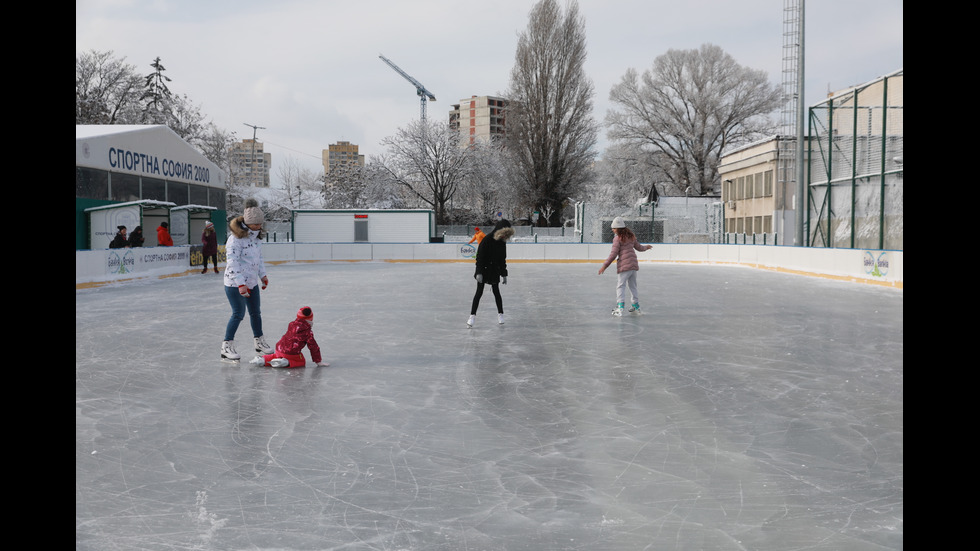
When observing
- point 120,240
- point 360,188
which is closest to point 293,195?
point 360,188

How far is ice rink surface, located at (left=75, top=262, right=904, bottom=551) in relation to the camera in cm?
324

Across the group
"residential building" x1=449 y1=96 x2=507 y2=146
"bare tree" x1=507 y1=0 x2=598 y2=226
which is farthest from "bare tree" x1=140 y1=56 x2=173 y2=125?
"residential building" x1=449 y1=96 x2=507 y2=146

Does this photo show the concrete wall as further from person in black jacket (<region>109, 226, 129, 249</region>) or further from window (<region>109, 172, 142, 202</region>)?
window (<region>109, 172, 142, 202</region>)

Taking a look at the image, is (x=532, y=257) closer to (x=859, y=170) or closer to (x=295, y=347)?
(x=859, y=170)

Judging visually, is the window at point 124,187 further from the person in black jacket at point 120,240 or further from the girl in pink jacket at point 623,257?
the girl in pink jacket at point 623,257

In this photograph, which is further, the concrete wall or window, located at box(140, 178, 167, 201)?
window, located at box(140, 178, 167, 201)

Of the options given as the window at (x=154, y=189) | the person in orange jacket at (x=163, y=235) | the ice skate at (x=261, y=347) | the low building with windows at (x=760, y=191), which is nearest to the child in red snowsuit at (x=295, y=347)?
the ice skate at (x=261, y=347)

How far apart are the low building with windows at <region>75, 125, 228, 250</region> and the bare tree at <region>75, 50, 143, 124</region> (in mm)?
15817

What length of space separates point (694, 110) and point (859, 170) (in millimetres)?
33988

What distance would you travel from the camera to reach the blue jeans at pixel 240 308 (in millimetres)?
7297

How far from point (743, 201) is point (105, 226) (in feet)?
115

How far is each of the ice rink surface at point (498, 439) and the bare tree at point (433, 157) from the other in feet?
146

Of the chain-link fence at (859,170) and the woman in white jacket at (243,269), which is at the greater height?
the chain-link fence at (859,170)
